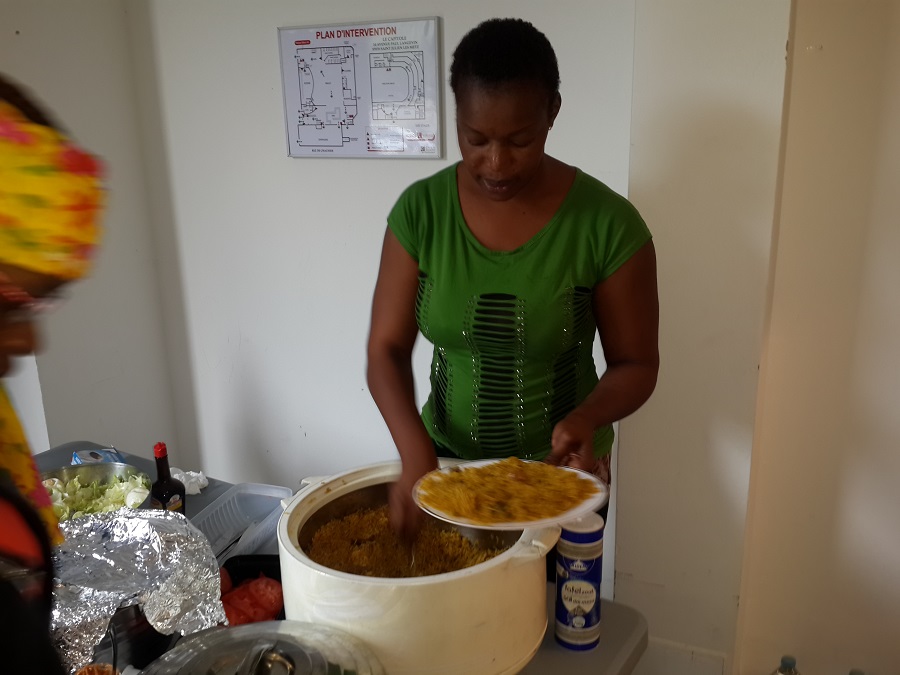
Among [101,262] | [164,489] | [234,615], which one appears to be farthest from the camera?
[101,262]

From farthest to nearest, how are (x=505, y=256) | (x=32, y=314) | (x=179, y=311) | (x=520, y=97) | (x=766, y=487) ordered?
(x=179, y=311), (x=766, y=487), (x=505, y=256), (x=520, y=97), (x=32, y=314)

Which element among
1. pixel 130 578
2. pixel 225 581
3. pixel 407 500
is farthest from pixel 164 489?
pixel 407 500

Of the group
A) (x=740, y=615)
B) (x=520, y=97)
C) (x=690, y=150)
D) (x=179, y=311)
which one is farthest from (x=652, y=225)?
(x=179, y=311)

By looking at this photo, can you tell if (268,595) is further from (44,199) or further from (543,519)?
(44,199)

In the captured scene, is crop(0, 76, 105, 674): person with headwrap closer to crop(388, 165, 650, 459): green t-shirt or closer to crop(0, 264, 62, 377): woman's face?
crop(0, 264, 62, 377): woman's face

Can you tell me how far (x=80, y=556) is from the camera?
112cm

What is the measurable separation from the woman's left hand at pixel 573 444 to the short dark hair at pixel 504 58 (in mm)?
482

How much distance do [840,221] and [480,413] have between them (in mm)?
874

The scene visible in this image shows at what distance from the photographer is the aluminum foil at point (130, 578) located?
101 cm

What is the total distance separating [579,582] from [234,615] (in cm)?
53

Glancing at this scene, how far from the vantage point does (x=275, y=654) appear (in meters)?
0.84

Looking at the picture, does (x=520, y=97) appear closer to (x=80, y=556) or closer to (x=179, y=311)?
(x=80, y=556)

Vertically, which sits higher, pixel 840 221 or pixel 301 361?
pixel 840 221

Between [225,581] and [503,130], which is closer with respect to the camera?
[503,130]
